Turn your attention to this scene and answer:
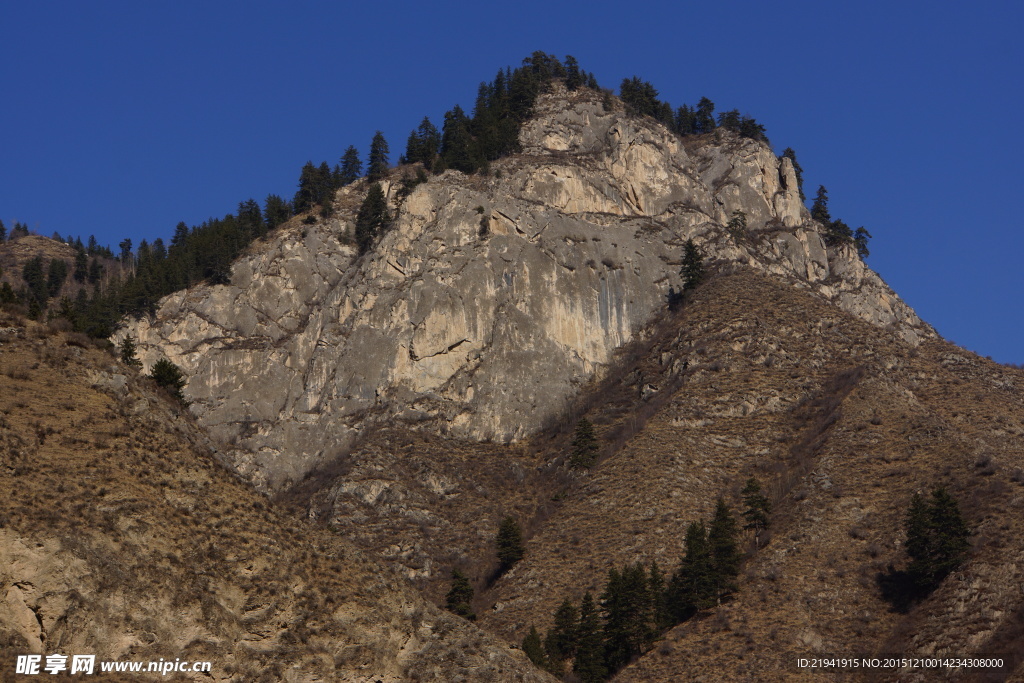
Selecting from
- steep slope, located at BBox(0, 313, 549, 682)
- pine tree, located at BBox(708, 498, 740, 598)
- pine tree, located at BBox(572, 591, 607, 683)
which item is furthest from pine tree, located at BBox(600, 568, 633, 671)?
steep slope, located at BBox(0, 313, 549, 682)

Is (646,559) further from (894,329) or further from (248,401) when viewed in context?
(894,329)

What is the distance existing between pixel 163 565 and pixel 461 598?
4305 centimetres

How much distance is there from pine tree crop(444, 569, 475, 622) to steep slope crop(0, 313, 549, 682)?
32.1m

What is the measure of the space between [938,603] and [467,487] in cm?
4068

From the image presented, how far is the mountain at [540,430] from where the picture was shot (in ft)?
130

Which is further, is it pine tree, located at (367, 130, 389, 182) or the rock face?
pine tree, located at (367, 130, 389, 182)

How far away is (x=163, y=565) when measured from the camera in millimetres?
37062

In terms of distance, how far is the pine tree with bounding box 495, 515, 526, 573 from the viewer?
3354 inches

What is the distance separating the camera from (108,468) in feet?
129

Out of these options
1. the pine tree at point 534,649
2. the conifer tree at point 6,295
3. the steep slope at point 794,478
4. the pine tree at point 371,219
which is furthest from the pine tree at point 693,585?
the pine tree at point 371,219

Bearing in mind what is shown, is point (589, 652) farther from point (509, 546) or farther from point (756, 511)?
point (756, 511)

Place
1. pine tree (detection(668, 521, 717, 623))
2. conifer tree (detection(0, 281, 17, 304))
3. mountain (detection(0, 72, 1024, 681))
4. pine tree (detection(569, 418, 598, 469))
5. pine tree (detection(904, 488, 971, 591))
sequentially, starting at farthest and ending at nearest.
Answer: pine tree (detection(569, 418, 598, 469))
pine tree (detection(668, 521, 717, 623))
pine tree (detection(904, 488, 971, 591))
conifer tree (detection(0, 281, 17, 304))
mountain (detection(0, 72, 1024, 681))

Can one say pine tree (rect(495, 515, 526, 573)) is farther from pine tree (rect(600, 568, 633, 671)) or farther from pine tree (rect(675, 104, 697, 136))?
pine tree (rect(675, 104, 697, 136))

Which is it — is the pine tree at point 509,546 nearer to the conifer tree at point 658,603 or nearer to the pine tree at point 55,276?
the conifer tree at point 658,603
